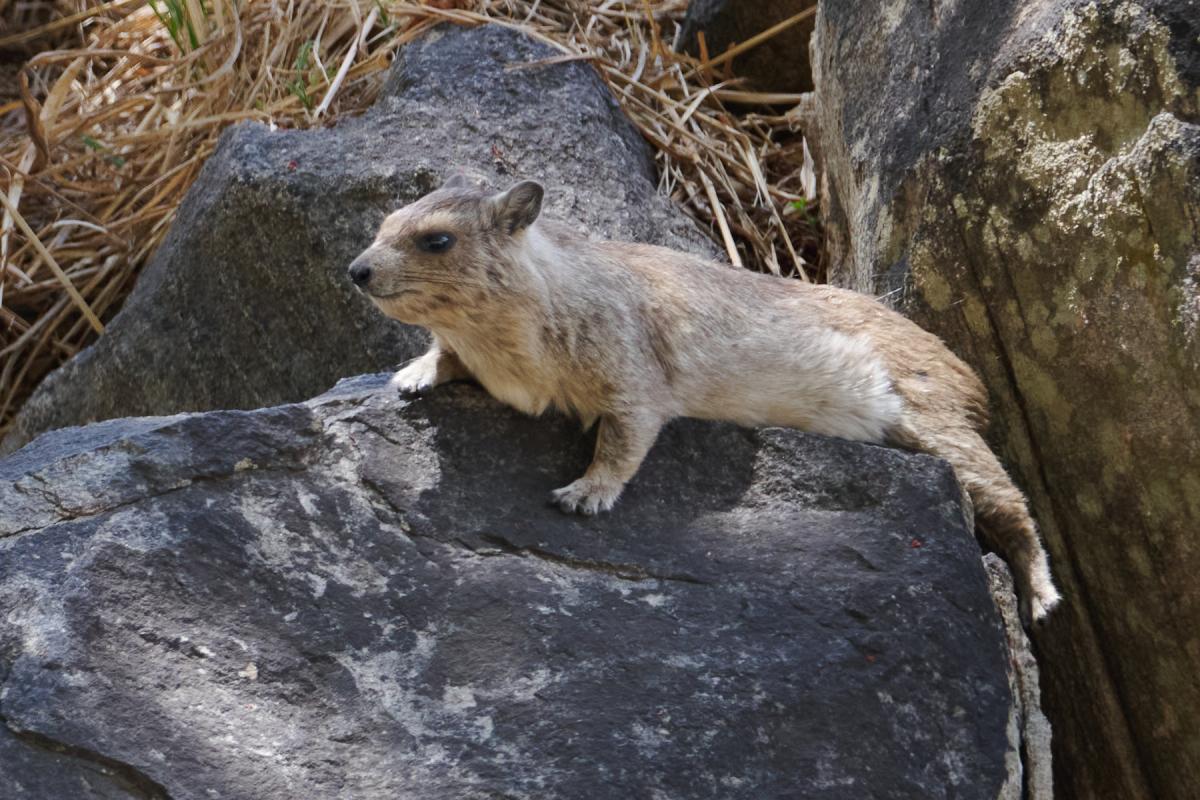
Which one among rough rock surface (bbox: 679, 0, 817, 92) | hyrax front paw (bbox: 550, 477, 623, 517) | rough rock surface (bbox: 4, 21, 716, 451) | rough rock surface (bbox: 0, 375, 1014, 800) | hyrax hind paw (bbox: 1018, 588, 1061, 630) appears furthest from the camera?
rough rock surface (bbox: 679, 0, 817, 92)

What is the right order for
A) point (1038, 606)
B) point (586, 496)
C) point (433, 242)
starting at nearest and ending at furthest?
point (586, 496)
point (433, 242)
point (1038, 606)

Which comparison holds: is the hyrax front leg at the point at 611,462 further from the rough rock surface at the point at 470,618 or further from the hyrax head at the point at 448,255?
the hyrax head at the point at 448,255

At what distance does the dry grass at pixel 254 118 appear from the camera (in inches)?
291

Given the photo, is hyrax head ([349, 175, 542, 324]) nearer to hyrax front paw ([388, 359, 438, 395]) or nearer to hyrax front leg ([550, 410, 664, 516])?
hyrax front paw ([388, 359, 438, 395])

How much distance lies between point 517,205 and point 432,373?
0.63 m

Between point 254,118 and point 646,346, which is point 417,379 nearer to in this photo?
point 646,346

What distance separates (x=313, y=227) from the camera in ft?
20.7

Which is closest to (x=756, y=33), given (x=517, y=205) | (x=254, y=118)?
(x=254, y=118)

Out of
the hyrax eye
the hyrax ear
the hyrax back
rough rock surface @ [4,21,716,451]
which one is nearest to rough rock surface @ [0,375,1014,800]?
the hyrax back

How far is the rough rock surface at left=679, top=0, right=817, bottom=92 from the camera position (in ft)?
25.6

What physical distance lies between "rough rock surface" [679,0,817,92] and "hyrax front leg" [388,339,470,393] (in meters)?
3.75

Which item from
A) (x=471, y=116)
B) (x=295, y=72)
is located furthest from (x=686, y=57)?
(x=295, y=72)

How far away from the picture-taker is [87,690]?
3617 millimetres

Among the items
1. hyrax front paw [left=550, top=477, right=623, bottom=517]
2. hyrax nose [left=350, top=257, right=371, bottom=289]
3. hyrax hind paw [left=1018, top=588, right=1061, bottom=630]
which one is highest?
hyrax nose [left=350, top=257, right=371, bottom=289]
